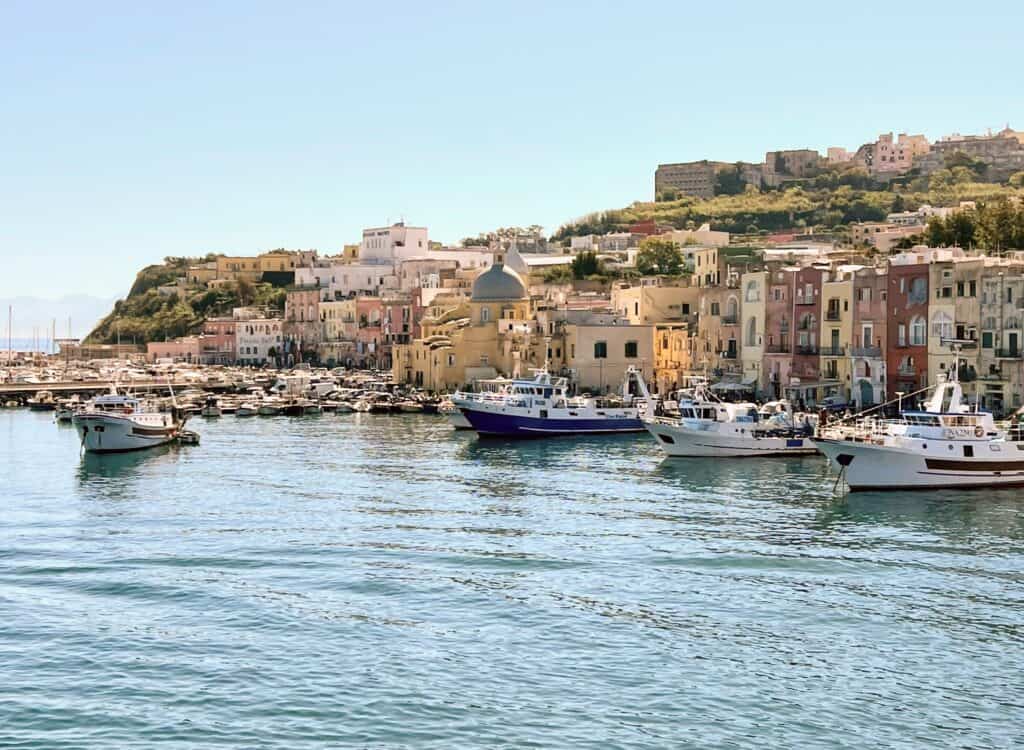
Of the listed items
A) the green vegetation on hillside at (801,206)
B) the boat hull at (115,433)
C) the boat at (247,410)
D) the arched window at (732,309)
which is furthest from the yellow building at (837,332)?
the green vegetation on hillside at (801,206)

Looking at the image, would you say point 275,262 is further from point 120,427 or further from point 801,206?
point 120,427

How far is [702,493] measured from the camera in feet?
151

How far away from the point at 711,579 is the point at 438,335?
68.6 meters

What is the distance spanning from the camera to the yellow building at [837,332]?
72062mm

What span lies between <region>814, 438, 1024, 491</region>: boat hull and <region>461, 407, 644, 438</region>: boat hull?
23167mm

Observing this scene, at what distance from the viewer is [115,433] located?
62.1m

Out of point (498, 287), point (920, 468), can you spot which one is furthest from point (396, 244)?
point (920, 468)

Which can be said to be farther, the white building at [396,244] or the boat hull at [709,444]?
the white building at [396,244]

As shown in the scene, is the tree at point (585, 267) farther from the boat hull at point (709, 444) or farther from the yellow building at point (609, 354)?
the boat hull at point (709, 444)

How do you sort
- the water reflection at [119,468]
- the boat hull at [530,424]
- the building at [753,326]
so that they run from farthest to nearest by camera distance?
the building at [753,326] → the boat hull at [530,424] → the water reflection at [119,468]

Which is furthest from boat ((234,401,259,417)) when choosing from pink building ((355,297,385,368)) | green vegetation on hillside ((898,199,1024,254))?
green vegetation on hillside ((898,199,1024,254))

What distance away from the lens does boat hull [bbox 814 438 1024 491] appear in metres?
45.4

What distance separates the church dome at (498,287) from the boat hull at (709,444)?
38.6m

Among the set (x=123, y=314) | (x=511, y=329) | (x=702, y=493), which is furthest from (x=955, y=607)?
(x=123, y=314)
